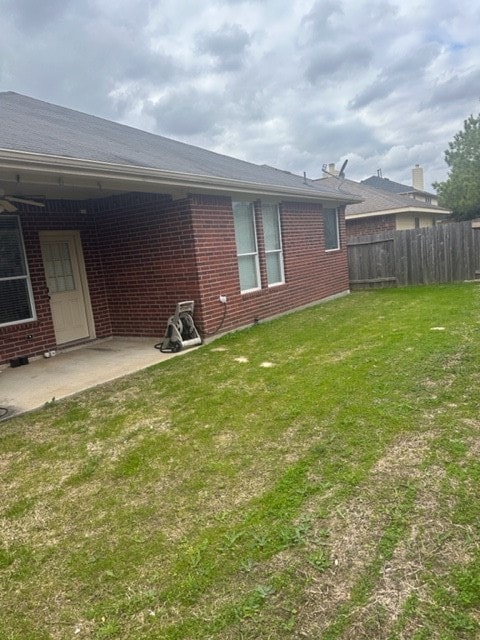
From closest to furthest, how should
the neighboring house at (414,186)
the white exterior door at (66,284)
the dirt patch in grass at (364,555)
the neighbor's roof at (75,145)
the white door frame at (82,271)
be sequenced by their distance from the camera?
the dirt patch in grass at (364,555), the neighbor's roof at (75,145), the white exterior door at (66,284), the white door frame at (82,271), the neighboring house at (414,186)

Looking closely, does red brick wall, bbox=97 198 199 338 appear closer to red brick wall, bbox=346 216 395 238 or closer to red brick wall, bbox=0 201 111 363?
red brick wall, bbox=0 201 111 363

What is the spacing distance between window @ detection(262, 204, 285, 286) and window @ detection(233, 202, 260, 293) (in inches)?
17.3

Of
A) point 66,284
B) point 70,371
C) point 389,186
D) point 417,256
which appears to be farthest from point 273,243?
point 389,186

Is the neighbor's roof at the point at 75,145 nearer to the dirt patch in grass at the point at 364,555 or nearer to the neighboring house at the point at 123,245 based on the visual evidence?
the neighboring house at the point at 123,245

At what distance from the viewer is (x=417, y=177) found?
100 ft

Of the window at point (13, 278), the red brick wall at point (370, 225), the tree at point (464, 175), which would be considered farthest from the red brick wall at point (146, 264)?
the tree at point (464, 175)

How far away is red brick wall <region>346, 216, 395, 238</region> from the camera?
1672cm

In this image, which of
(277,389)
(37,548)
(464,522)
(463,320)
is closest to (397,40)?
(463,320)

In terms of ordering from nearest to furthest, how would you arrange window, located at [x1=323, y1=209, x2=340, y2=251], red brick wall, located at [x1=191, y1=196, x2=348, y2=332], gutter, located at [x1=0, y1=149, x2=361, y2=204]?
gutter, located at [x1=0, y1=149, x2=361, y2=204] < red brick wall, located at [x1=191, y1=196, x2=348, y2=332] < window, located at [x1=323, y1=209, x2=340, y2=251]

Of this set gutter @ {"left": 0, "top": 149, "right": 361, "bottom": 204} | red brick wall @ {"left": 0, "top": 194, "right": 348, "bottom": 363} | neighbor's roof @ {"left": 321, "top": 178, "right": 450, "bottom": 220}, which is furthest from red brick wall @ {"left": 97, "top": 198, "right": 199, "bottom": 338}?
neighbor's roof @ {"left": 321, "top": 178, "right": 450, "bottom": 220}

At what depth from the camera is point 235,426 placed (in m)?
3.80

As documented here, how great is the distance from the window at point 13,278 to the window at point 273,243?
449cm

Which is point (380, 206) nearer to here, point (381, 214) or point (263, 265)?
point (381, 214)

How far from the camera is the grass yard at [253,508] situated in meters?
1.86
